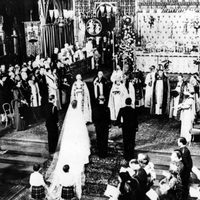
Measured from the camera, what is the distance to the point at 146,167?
287 inches

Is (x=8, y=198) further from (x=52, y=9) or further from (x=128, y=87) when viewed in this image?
(x=52, y=9)

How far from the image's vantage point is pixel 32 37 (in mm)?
19969

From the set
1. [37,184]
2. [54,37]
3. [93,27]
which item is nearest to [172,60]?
[93,27]

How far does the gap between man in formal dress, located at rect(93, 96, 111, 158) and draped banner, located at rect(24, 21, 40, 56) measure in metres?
10.6

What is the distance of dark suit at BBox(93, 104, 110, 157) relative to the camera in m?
10.2

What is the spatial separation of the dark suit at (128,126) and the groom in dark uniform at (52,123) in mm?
1872

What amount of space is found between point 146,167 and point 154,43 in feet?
45.9

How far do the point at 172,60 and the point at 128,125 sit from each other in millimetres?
10551

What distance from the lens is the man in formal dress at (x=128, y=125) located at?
388 inches

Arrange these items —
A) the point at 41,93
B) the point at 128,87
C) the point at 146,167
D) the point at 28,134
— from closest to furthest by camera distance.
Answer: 1. the point at 146,167
2. the point at 28,134
3. the point at 128,87
4. the point at 41,93

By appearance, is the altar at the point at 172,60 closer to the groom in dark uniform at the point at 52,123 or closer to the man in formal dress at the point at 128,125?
the groom in dark uniform at the point at 52,123

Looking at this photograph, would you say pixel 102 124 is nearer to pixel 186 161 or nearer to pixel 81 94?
pixel 81 94

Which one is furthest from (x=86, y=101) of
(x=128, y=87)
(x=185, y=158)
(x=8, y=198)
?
(x=185, y=158)

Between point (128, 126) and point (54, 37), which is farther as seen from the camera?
point (54, 37)
